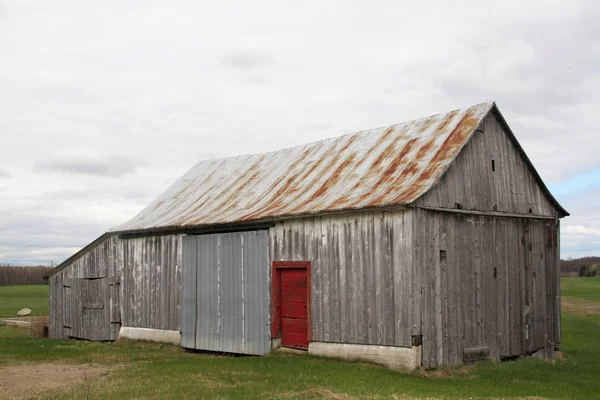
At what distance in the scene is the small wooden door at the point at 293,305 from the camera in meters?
18.7

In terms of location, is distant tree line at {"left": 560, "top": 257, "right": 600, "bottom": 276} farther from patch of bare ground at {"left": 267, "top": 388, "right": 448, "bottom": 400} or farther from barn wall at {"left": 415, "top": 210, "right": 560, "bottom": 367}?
patch of bare ground at {"left": 267, "top": 388, "right": 448, "bottom": 400}

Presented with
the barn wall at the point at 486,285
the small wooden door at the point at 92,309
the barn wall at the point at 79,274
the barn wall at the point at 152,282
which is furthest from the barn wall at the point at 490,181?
the small wooden door at the point at 92,309

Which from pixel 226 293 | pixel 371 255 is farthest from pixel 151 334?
pixel 371 255

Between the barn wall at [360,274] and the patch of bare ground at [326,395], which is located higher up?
the barn wall at [360,274]

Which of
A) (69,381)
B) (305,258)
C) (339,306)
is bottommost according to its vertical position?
(69,381)

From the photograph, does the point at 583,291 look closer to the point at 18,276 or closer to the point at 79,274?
the point at 79,274

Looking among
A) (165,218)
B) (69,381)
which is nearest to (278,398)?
(69,381)

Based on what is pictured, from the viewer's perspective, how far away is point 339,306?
17.7 m

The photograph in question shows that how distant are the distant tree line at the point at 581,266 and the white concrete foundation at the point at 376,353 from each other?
95.4 metres

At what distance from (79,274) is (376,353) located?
47.6 feet

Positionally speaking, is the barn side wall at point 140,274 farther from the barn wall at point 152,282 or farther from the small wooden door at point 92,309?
the small wooden door at point 92,309

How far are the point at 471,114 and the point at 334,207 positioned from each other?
15.4 ft

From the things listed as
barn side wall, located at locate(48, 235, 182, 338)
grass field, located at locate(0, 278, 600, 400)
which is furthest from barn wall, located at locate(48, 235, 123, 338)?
grass field, located at locate(0, 278, 600, 400)

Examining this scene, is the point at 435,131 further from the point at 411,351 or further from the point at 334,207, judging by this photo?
the point at 411,351
